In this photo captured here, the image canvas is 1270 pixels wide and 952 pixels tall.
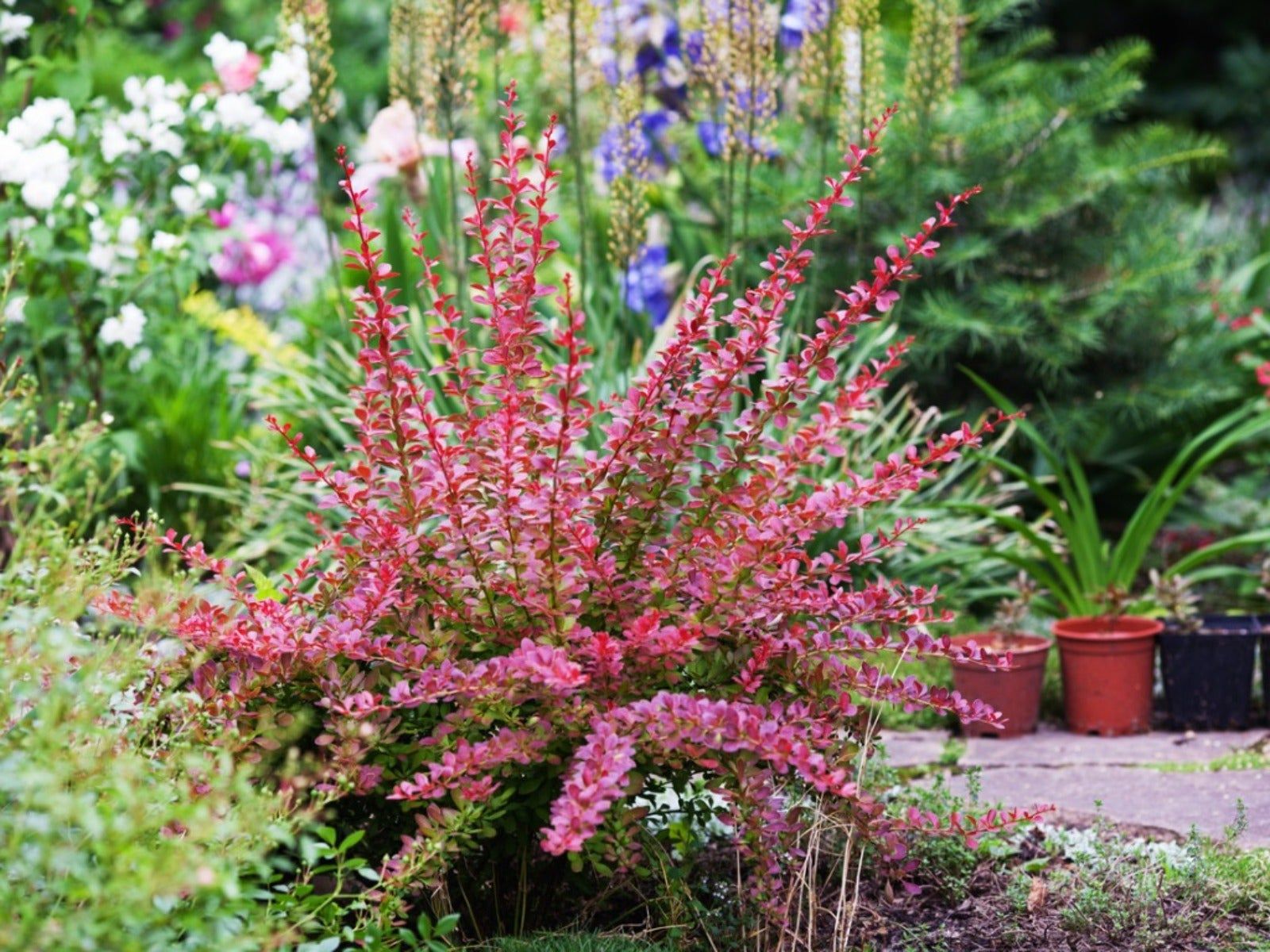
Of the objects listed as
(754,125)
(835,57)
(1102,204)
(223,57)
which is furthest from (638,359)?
(1102,204)

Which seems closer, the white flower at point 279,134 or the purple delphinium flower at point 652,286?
the white flower at point 279,134

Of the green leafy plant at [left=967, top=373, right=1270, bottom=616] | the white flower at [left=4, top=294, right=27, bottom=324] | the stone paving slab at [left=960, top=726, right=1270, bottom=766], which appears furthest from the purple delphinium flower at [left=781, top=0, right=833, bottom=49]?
the white flower at [left=4, top=294, right=27, bottom=324]

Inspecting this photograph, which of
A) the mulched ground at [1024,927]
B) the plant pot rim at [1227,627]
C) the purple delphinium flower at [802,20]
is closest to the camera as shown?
the mulched ground at [1024,927]

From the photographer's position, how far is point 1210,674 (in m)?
3.28

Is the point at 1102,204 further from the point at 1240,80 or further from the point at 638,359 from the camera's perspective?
the point at 1240,80

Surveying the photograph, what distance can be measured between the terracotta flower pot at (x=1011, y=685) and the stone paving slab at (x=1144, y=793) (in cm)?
27

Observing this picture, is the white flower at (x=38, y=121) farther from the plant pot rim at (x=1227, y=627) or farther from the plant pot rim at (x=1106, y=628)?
the plant pot rim at (x=1227, y=627)

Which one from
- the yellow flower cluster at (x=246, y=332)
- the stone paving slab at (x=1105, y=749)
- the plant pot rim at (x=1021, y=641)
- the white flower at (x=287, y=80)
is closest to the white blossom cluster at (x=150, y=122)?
the white flower at (x=287, y=80)

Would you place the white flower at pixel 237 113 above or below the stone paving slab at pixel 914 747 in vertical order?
above

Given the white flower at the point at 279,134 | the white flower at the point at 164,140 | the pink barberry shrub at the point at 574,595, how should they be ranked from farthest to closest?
the white flower at the point at 279,134
the white flower at the point at 164,140
the pink barberry shrub at the point at 574,595

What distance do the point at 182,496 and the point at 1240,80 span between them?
30.3 ft

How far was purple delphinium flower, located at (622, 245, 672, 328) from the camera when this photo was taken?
14.0 feet

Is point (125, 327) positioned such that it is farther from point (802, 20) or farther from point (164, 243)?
point (802, 20)

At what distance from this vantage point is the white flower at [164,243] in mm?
3772
